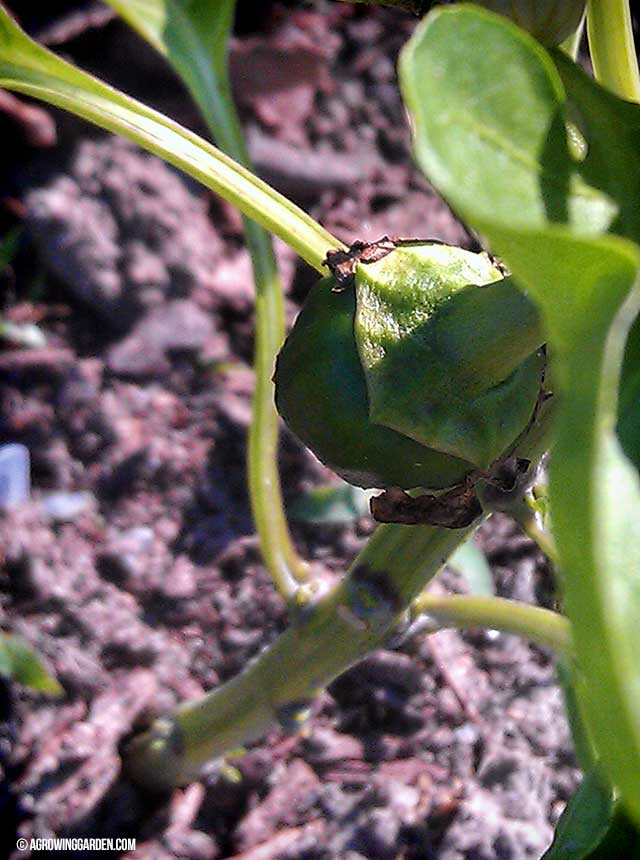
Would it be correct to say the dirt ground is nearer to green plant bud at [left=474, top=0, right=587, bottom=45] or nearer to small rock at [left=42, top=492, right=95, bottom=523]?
small rock at [left=42, top=492, right=95, bottom=523]

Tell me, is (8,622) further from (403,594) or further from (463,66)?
(463,66)

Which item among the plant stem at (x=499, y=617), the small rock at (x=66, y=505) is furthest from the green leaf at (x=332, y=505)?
the plant stem at (x=499, y=617)

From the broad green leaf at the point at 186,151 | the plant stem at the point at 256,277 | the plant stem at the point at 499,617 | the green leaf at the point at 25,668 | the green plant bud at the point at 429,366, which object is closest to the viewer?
the green plant bud at the point at 429,366

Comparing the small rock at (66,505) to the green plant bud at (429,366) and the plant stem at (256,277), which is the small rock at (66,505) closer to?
the plant stem at (256,277)

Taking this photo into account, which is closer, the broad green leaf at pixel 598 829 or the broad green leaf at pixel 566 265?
the broad green leaf at pixel 566 265

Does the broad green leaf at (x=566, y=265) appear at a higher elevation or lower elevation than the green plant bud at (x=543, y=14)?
lower

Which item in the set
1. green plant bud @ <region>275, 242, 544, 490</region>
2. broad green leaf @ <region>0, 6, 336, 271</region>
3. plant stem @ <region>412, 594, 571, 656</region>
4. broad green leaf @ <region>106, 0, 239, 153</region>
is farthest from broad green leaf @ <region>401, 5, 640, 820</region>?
broad green leaf @ <region>106, 0, 239, 153</region>

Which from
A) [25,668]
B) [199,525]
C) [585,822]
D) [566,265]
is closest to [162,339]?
[199,525]
